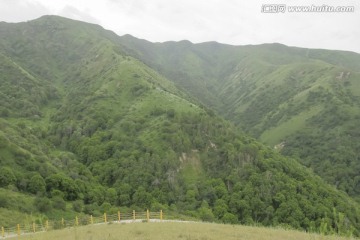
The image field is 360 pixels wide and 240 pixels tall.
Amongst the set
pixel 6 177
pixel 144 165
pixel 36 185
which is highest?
pixel 6 177

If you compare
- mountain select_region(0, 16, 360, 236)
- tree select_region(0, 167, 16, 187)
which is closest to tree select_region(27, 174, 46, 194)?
mountain select_region(0, 16, 360, 236)

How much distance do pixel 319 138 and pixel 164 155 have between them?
101 metres

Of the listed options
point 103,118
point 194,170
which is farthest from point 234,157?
point 103,118

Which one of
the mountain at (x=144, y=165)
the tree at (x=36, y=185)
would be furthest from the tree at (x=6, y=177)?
the tree at (x=36, y=185)

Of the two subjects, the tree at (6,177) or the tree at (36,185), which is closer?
the tree at (6,177)

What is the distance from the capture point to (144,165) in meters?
106

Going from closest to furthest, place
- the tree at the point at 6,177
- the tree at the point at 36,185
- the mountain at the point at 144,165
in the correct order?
the tree at the point at 6,177
the tree at the point at 36,185
the mountain at the point at 144,165

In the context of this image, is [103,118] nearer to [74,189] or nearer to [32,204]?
[74,189]

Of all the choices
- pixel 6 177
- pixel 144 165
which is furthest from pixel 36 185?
pixel 144 165

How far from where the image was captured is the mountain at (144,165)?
7800 centimetres

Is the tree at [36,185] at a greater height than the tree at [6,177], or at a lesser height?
lesser

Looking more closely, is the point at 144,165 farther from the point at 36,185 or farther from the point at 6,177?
the point at 6,177

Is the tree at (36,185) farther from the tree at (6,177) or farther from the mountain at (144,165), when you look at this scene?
the tree at (6,177)

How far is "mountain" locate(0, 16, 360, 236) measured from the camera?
7800 centimetres
